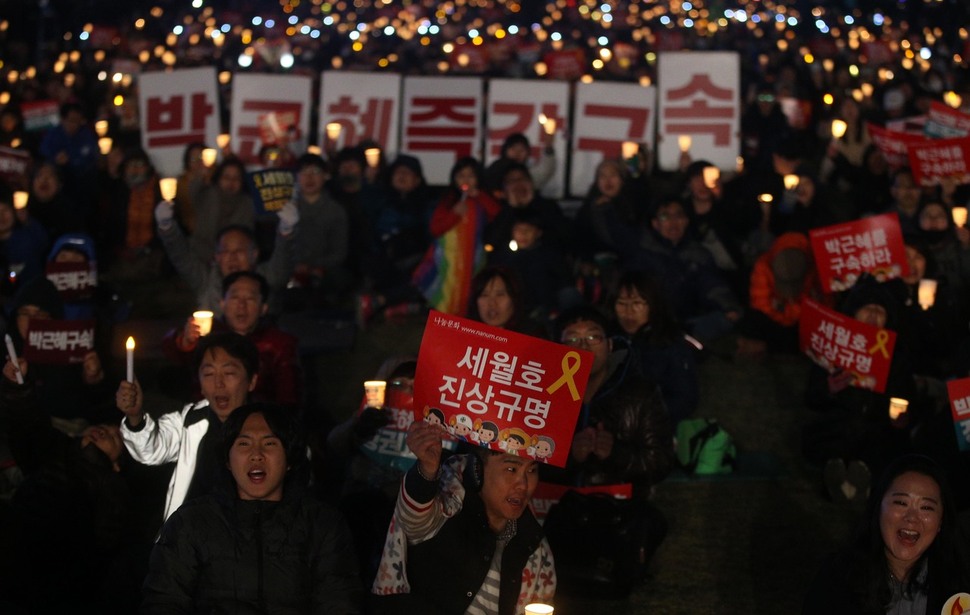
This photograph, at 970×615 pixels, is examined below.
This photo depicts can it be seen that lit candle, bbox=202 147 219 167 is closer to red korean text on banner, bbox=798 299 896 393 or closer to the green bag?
the green bag

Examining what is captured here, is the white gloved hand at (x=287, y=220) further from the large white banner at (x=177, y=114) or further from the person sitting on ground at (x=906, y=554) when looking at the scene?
the large white banner at (x=177, y=114)

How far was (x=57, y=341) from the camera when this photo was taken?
21.9 feet

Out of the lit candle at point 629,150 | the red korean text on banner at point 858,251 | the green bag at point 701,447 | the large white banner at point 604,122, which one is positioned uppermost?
the large white banner at point 604,122

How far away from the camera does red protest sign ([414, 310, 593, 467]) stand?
14.6ft

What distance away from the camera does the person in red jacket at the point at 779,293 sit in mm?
9117

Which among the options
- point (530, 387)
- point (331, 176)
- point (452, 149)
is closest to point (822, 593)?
point (530, 387)

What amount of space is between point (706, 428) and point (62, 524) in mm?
3407

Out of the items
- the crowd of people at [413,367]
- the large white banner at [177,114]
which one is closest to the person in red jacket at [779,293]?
the crowd of people at [413,367]

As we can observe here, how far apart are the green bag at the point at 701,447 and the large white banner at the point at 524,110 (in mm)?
5044

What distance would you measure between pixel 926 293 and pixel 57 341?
5.02 meters

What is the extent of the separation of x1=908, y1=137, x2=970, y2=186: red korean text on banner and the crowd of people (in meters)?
0.13

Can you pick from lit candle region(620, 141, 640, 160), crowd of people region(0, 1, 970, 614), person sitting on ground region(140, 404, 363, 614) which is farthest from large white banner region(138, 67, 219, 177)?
person sitting on ground region(140, 404, 363, 614)

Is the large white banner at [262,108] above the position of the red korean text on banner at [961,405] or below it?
above

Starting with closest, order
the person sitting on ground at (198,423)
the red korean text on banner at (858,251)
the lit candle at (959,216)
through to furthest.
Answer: the person sitting on ground at (198,423), the red korean text on banner at (858,251), the lit candle at (959,216)
